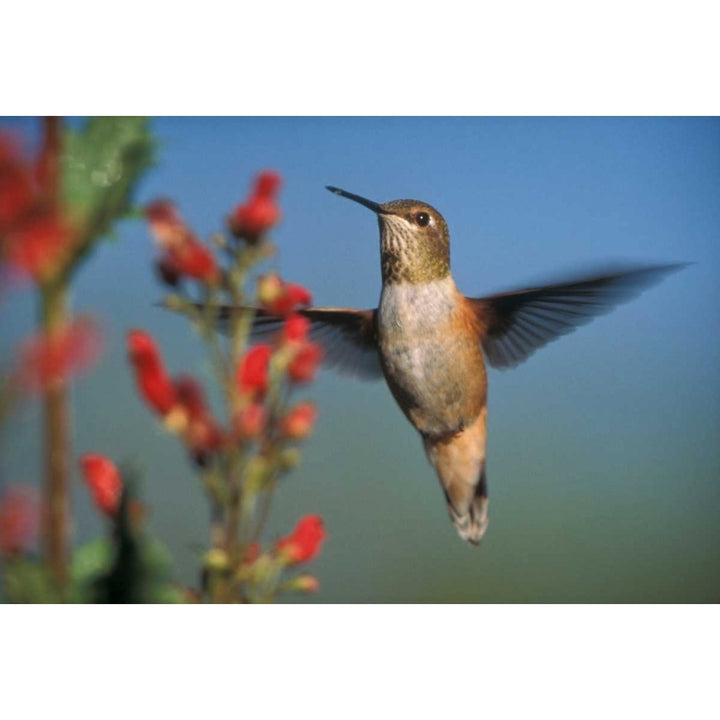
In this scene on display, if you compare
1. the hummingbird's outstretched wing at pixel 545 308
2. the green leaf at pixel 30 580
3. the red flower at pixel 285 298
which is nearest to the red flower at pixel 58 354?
the green leaf at pixel 30 580

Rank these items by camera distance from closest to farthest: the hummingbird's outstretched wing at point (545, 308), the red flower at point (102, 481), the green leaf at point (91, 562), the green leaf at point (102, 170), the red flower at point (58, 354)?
the red flower at point (58, 354)
the green leaf at point (102, 170)
the green leaf at point (91, 562)
the red flower at point (102, 481)
the hummingbird's outstretched wing at point (545, 308)

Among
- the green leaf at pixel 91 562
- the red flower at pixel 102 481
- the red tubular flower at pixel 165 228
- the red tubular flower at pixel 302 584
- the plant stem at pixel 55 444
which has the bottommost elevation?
the red tubular flower at pixel 302 584

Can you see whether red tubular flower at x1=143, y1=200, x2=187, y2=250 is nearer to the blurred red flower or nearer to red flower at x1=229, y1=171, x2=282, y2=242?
red flower at x1=229, y1=171, x2=282, y2=242

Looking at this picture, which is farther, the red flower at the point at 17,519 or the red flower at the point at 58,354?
the red flower at the point at 17,519

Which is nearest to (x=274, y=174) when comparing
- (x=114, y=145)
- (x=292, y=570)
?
(x=114, y=145)

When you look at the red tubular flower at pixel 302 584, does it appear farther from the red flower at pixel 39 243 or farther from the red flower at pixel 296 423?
the red flower at pixel 39 243

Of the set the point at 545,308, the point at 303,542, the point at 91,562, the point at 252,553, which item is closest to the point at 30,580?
the point at 91,562
